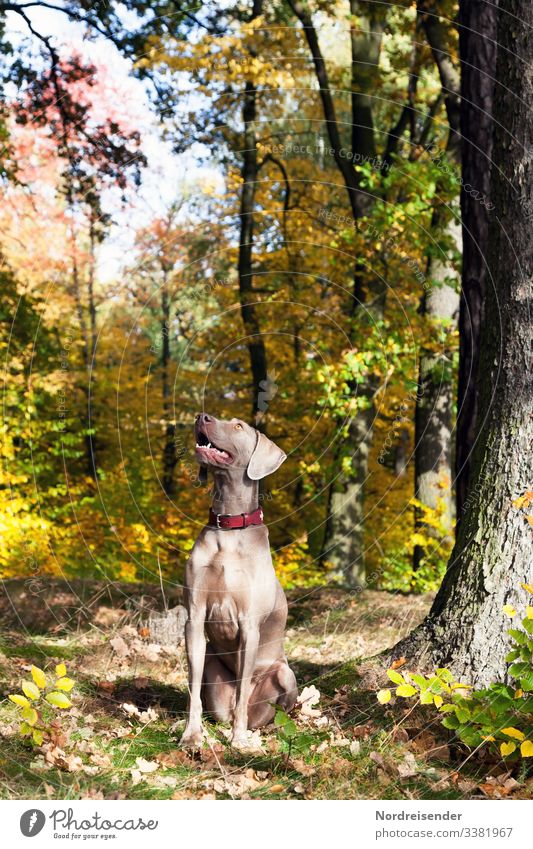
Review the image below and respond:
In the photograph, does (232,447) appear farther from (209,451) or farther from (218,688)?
(218,688)

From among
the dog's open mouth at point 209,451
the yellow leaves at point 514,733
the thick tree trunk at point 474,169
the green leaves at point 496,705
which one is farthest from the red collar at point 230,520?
Answer: the thick tree trunk at point 474,169

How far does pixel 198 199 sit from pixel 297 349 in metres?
3.70

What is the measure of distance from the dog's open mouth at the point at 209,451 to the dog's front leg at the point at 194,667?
3.01ft

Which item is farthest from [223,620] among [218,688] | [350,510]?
[350,510]

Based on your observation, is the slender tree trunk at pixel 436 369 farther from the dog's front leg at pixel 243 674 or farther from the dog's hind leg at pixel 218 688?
the dog's front leg at pixel 243 674

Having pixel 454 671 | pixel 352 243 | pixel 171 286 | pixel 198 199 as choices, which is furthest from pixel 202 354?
pixel 454 671

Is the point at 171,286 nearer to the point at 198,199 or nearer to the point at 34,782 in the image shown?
the point at 198,199

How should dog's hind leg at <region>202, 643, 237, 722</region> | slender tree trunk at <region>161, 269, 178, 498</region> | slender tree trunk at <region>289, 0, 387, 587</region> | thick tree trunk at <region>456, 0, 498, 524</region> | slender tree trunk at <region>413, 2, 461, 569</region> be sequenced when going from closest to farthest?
dog's hind leg at <region>202, 643, 237, 722</region> → thick tree trunk at <region>456, 0, 498, 524</region> → slender tree trunk at <region>413, 2, 461, 569</region> → slender tree trunk at <region>289, 0, 387, 587</region> → slender tree trunk at <region>161, 269, 178, 498</region>

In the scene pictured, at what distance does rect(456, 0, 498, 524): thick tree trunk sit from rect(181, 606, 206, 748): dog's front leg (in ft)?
10.6

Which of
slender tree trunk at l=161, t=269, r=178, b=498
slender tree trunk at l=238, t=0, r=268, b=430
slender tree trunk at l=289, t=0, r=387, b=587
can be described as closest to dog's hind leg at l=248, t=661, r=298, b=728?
slender tree trunk at l=289, t=0, r=387, b=587

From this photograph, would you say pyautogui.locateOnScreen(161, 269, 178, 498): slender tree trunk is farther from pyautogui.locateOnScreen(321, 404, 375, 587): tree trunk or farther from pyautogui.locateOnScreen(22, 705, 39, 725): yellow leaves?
pyautogui.locateOnScreen(22, 705, 39, 725): yellow leaves

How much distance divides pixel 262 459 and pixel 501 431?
5.93 feet

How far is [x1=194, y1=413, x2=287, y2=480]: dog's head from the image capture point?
518cm

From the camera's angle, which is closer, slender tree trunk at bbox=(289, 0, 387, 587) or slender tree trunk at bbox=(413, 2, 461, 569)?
slender tree trunk at bbox=(413, 2, 461, 569)
